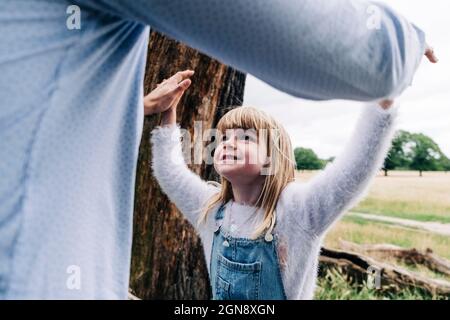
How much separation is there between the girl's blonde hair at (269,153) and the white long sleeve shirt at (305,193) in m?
0.02

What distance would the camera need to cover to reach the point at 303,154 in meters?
1.39

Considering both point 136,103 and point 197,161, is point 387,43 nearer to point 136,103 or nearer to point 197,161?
point 136,103

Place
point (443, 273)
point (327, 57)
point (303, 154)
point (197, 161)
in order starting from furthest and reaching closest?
point (443, 273) < point (303, 154) < point (197, 161) < point (327, 57)

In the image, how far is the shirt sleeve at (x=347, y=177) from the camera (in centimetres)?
62

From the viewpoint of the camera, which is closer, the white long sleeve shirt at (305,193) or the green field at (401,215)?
the white long sleeve shirt at (305,193)

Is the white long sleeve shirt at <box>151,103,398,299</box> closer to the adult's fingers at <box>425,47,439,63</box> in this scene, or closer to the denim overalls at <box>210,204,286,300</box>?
the denim overalls at <box>210,204,286,300</box>

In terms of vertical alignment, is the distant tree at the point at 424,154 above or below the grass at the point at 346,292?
above

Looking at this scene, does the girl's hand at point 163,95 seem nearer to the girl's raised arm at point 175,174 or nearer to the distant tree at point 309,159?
A: the girl's raised arm at point 175,174

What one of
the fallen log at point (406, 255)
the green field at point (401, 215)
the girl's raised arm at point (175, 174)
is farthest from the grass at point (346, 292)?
the girl's raised arm at point (175, 174)

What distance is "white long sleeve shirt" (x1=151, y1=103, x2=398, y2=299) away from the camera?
2.10ft

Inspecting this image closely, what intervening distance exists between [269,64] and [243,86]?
98 cm

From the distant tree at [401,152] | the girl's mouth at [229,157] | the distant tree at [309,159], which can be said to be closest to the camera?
the girl's mouth at [229,157]

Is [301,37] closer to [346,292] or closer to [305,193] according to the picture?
[305,193]
